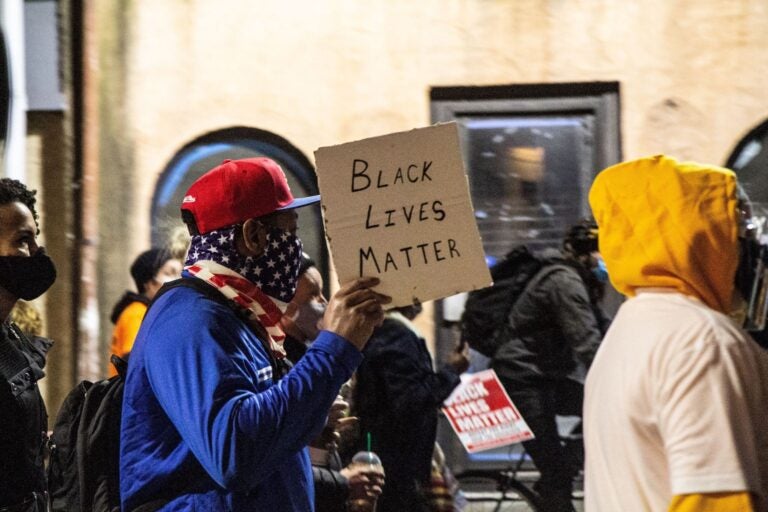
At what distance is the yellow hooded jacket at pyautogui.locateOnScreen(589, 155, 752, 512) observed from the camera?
2383 mm

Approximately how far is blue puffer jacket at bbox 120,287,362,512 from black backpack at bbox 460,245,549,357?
12.8 feet

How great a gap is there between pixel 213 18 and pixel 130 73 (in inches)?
26.4

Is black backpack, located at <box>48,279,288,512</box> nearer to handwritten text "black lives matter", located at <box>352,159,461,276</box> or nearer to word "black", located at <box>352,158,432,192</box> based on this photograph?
handwritten text "black lives matter", located at <box>352,159,461,276</box>

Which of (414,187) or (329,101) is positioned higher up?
(329,101)

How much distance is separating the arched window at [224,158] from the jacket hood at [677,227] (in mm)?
5510

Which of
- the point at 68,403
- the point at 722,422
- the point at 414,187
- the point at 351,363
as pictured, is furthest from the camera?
the point at 68,403

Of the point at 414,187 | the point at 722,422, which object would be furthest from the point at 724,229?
the point at 414,187

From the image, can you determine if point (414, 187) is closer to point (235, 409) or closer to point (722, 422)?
point (235, 409)

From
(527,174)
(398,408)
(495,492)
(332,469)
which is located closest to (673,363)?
(332,469)

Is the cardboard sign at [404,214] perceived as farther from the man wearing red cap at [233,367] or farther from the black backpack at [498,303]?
the black backpack at [498,303]

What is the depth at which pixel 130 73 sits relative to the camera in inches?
312

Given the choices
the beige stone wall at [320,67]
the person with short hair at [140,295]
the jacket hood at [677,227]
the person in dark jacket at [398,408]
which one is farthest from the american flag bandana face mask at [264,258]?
the beige stone wall at [320,67]

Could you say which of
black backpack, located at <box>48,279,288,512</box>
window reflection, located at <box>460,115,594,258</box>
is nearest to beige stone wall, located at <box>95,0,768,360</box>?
window reflection, located at <box>460,115,594,258</box>

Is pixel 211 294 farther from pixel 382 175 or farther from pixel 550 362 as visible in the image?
pixel 550 362
